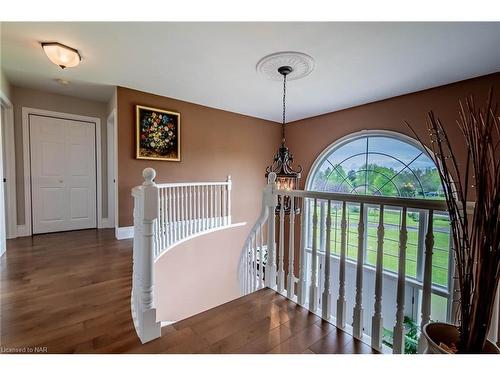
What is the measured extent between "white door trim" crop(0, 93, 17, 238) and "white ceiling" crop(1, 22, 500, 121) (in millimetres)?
579

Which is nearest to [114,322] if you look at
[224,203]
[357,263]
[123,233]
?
[357,263]

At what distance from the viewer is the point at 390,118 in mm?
3707

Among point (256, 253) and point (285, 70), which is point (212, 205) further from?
point (285, 70)

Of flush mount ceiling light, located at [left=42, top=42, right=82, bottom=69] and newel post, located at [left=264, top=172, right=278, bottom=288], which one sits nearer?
newel post, located at [left=264, top=172, right=278, bottom=288]

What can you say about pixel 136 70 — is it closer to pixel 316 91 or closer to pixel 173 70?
pixel 173 70

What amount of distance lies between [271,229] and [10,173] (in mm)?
3971

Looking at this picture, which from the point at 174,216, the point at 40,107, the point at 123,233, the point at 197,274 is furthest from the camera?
the point at 197,274

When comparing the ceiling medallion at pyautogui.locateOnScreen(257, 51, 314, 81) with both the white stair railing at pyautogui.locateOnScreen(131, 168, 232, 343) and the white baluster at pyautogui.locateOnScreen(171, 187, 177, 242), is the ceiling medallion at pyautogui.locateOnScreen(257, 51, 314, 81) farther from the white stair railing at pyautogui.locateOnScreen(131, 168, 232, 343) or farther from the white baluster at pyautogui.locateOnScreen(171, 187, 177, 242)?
the white baluster at pyautogui.locateOnScreen(171, 187, 177, 242)

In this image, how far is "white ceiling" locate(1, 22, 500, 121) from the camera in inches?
78.5

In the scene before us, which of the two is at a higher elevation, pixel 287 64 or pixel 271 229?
pixel 287 64

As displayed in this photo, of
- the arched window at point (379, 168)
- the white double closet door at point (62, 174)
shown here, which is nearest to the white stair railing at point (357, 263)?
the arched window at point (379, 168)

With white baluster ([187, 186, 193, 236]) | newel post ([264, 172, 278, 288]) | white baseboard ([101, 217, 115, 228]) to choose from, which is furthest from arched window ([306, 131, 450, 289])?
white baseboard ([101, 217, 115, 228])

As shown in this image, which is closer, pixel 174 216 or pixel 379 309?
pixel 379 309
